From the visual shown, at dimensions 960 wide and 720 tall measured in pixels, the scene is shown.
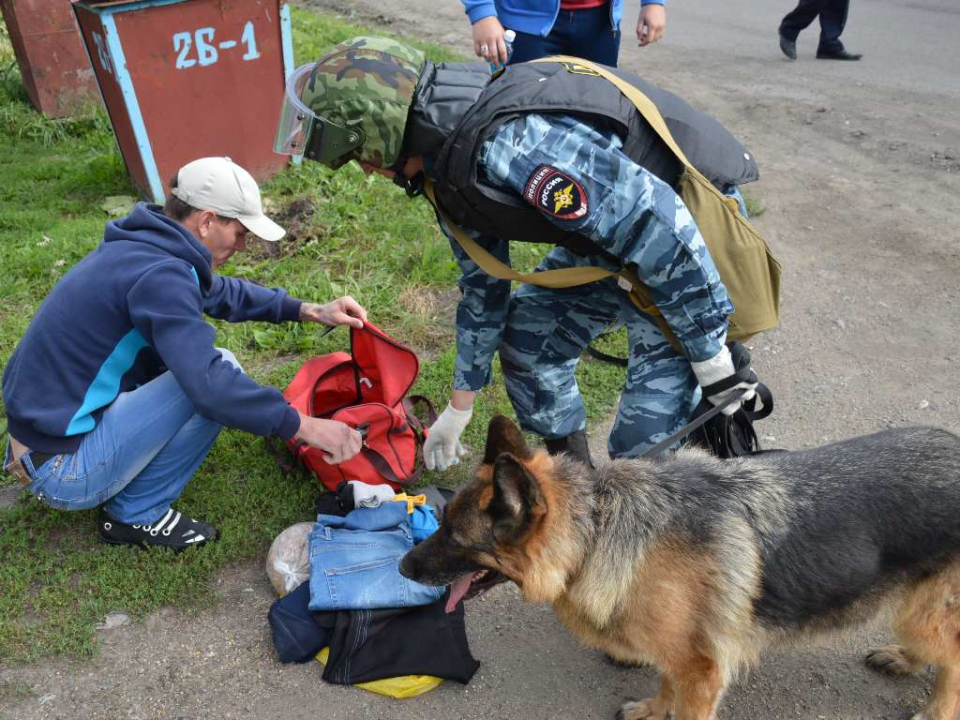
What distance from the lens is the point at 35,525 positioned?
11.8ft

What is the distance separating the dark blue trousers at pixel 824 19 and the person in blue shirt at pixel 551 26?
526 cm

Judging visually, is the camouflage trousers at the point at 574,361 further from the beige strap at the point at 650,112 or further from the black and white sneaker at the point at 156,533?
the black and white sneaker at the point at 156,533

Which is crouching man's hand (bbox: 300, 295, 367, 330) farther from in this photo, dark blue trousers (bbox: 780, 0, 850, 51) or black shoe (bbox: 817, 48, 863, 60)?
black shoe (bbox: 817, 48, 863, 60)

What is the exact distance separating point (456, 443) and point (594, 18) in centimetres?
277

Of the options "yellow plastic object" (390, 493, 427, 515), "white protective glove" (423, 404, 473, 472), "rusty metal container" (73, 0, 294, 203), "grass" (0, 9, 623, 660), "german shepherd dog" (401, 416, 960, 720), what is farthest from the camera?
"rusty metal container" (73, 0, 294, 203)

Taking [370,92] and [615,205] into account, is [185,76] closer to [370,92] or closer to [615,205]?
[370,92]

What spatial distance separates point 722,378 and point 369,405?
158cm

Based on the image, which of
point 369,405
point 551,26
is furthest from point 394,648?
point 551,26

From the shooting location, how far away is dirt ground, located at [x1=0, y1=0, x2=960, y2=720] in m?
2.97

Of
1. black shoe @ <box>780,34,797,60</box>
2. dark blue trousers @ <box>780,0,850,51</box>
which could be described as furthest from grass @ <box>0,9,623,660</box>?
dark blue trousers @ <box>780,0,850,51</box>

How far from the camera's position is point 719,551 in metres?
2.54

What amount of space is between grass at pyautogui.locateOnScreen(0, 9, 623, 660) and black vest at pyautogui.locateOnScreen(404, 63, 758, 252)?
1579mm

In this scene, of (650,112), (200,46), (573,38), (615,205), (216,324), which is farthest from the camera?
(200,46)

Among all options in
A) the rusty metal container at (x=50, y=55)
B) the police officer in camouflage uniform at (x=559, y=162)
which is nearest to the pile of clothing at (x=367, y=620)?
the police officer in camouflage uniform at (x=559, y=162)
